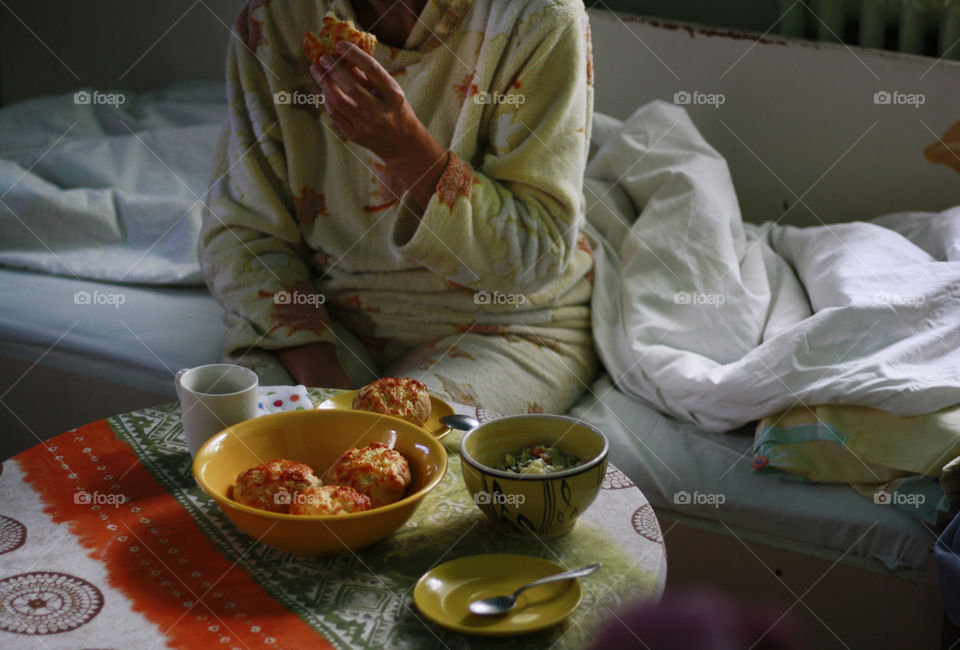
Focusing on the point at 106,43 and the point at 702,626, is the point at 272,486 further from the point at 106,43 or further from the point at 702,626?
the point at 106,43

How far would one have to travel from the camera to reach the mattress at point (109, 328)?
4.74 feet

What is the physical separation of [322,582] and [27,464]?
363 millimetres

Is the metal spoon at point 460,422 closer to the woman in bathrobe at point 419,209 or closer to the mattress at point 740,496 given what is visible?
the woman in bathrobe at point 419,209

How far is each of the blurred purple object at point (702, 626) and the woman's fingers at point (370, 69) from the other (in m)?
0.86

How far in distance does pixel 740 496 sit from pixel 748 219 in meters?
0.83

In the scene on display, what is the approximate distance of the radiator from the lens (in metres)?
1.66

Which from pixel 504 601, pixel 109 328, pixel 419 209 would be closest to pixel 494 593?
pixel 504 601

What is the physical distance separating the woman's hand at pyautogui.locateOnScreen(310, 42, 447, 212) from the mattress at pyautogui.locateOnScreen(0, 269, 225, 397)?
51 centimetres

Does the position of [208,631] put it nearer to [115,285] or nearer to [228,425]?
[228,425]

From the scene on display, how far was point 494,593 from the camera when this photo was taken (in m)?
0.71

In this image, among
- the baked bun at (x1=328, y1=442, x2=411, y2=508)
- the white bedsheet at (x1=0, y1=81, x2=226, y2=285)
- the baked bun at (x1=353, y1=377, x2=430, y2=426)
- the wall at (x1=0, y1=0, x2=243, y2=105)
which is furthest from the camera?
the wall at (x1=0, y1=0, x2=243, y2=105)
